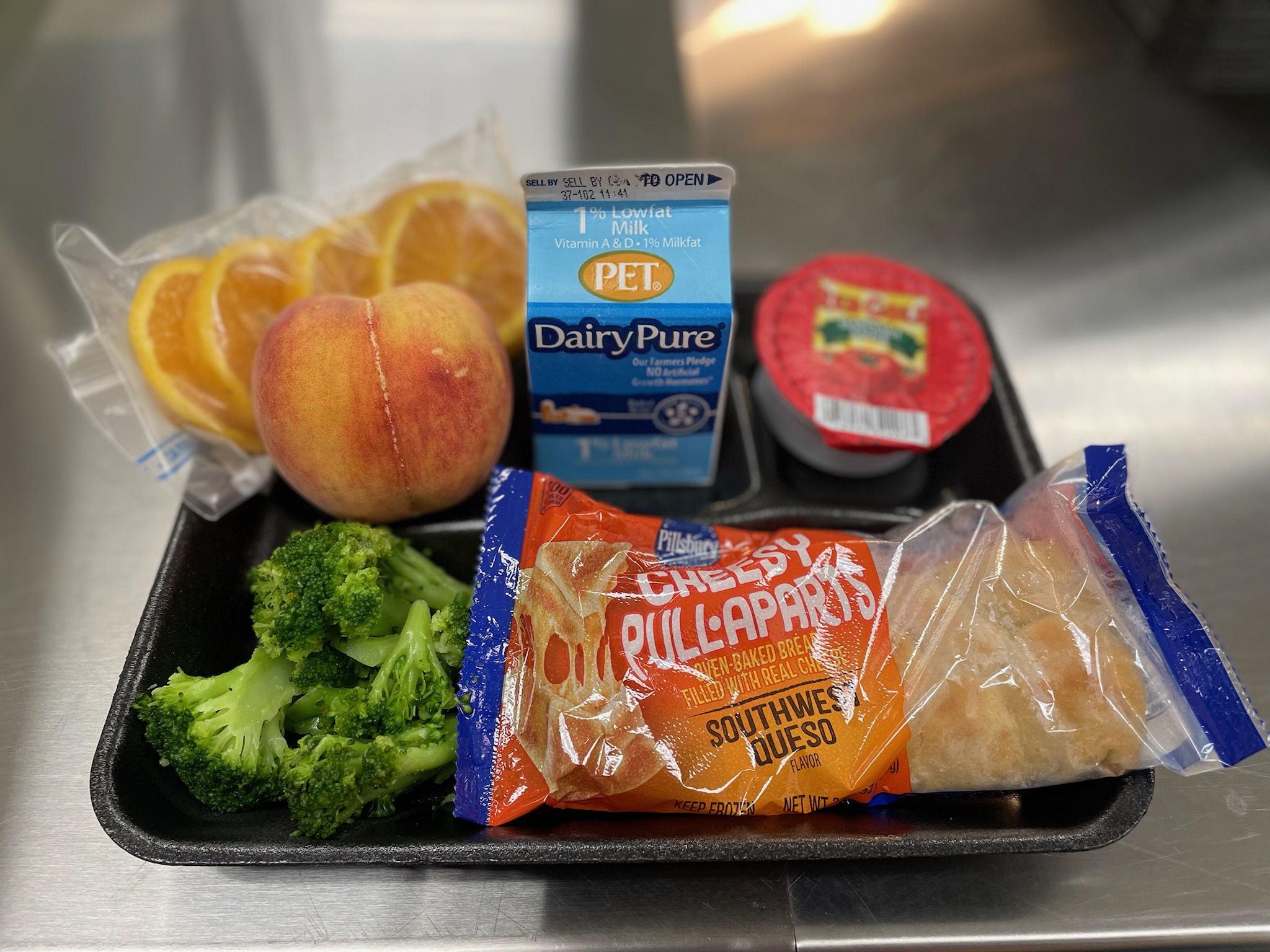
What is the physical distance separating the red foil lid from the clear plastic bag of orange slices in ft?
1.58

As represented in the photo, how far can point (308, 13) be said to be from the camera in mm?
2311

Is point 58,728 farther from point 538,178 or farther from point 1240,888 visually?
point 1240,888

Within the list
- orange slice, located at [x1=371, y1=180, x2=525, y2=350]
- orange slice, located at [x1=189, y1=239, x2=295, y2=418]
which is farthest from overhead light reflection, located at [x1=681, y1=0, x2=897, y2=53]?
orange slice, located at [x1=189, y1=239, x2=295, y2=418]

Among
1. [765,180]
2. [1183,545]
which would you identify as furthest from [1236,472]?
[765,180]

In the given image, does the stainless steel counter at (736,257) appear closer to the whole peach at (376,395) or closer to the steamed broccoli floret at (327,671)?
the steamed broccoli floret at (327,671)

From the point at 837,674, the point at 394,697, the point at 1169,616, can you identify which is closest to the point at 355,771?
the point at 394,697

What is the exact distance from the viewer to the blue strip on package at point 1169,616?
3.27ft

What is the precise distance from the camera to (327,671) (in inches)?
44.5

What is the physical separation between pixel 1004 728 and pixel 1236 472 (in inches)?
40.7

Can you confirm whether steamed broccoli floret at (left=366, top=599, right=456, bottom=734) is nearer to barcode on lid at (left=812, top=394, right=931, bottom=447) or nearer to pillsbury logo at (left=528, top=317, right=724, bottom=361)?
pillsbury logo at (left=528, top=317, right=724, bottom=361)

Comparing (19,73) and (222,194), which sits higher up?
(19,73)

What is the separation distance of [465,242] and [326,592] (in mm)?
651

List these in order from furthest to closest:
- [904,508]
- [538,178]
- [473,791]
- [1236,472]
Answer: [1236,472] → [904,508] → [538,178] → [473,791]

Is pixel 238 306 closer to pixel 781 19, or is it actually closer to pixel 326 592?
pixel 326 592
